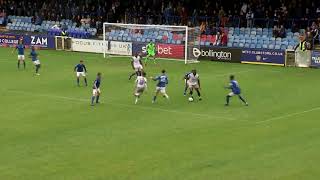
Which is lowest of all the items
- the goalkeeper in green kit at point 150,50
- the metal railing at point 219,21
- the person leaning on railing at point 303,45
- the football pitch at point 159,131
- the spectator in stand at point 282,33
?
the football pitch at point 159,131

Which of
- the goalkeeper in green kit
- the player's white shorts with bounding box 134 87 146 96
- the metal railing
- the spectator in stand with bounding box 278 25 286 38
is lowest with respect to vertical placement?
the player's white shorts with bounding box 134 87 146 96

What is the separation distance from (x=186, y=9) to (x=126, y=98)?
29.4 m

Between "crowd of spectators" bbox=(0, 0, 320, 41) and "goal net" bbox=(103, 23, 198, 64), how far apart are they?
4.48 metres

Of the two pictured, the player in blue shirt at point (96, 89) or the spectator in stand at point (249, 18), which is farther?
the spectator in stand at point (249, 18)

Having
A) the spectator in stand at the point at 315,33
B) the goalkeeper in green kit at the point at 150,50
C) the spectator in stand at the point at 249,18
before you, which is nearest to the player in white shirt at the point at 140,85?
the goalkeeper in green kit at the point at 150,50

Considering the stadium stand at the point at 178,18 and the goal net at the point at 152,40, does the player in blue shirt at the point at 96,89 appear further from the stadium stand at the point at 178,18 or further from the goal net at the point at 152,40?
the stadium stand at the point at 178,18

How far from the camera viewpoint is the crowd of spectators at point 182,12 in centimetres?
5441

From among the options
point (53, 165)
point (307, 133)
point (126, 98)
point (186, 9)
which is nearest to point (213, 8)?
point (186, 9)

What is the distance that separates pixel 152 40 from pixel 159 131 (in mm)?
27298

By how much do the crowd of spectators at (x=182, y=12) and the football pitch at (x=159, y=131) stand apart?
13422 mm

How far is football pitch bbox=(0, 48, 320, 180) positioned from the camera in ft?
65.2

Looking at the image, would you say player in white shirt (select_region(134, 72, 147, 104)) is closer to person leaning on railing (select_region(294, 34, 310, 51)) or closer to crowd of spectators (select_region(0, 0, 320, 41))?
person leaning on railing (select_region(294, 34, 310, 51))

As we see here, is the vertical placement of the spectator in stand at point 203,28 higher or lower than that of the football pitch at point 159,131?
higher

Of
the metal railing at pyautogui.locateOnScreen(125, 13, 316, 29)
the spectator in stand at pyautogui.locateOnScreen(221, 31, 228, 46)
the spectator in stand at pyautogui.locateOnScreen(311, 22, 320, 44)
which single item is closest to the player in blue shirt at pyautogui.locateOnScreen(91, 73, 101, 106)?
the spectator in stand at pyautogui.locateOnScreen(221, 31, 228, 46)
